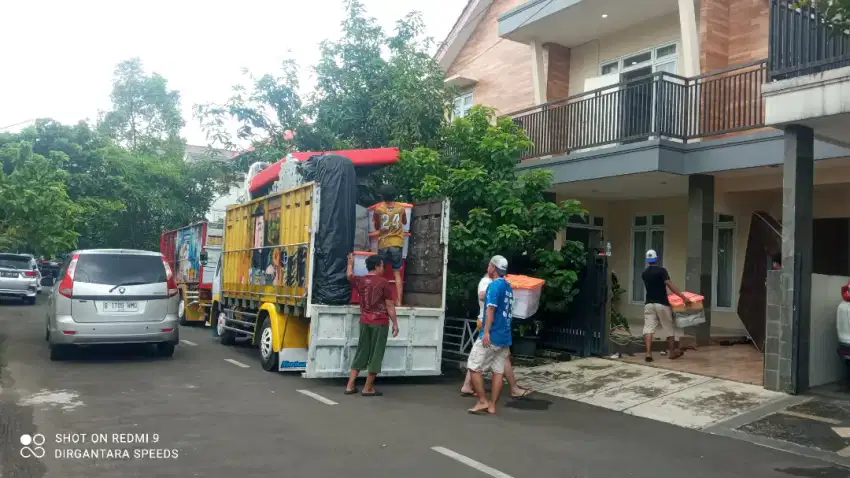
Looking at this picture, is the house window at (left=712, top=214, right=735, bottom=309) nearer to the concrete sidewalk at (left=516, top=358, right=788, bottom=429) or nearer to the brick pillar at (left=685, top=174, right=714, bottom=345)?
the brick pillar at (left=685, top=174, right=714, bottom=345)

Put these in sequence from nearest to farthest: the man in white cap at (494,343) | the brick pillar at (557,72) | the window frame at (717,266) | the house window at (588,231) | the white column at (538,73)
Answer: the man in white cap at (494,343)
the window frame at (717,266)
the white column at (538,73)
the brick pillar at (557,72)
the house window at (588,231)

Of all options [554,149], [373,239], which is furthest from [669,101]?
[373,239]

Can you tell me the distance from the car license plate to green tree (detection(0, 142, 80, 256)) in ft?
42.9

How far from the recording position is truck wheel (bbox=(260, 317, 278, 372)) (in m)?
9.83

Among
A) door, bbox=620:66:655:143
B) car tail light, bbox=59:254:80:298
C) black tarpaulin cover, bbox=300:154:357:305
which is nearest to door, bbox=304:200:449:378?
black tarpaulin cover, bbox=300:154:357:305

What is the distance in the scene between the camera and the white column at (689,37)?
12.2 meters

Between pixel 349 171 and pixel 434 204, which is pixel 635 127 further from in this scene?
pixel 349 171

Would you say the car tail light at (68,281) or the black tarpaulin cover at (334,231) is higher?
the black tarpaulin cover at (334,231)

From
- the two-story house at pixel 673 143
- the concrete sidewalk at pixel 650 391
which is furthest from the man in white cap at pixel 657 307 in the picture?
the two-story house at pixel 673 143

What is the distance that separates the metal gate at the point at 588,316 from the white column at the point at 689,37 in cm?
386

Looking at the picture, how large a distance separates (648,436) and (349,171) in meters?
4.92

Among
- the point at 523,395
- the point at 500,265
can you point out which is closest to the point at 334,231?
the point at 500,265

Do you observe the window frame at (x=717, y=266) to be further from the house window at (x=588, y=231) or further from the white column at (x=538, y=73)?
the white column at (x=538, y=73)

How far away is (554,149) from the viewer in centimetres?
1402
